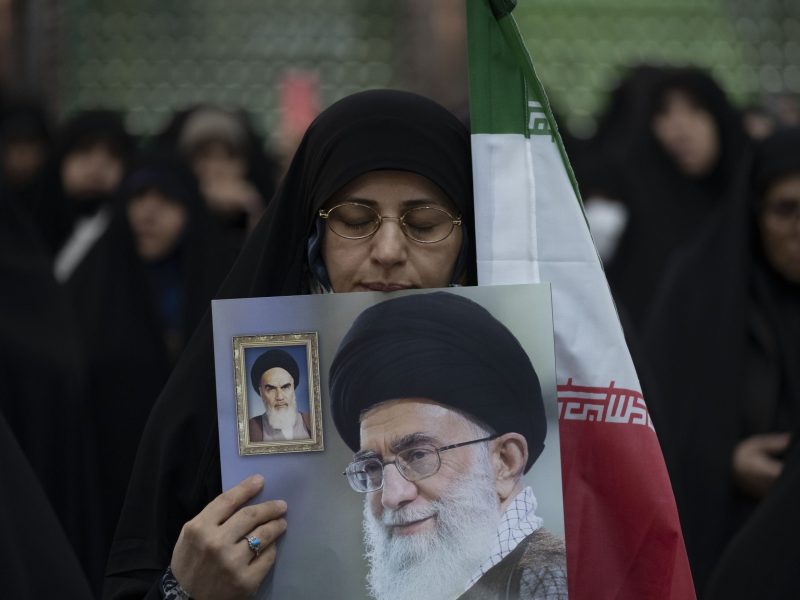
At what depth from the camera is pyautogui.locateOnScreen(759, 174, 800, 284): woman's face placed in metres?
5.32

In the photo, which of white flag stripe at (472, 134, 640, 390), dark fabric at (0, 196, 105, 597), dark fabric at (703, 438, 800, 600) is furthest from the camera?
dark fabric at (0, 196, 105, 597)

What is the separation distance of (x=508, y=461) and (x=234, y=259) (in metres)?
3.54

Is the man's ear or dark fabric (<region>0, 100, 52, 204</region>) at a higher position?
dark fabric (<region>0, 100, 52, 204</region>)

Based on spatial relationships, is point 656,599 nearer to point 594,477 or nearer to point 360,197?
point 594,477

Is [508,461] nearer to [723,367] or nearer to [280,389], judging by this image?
[280,389]

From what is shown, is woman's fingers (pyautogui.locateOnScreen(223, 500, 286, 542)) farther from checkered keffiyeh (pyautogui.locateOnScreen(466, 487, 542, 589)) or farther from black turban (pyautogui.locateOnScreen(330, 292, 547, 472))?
checkered keffiyeh (pyautogui.locateOnScreen(466, 487, 542, 589))

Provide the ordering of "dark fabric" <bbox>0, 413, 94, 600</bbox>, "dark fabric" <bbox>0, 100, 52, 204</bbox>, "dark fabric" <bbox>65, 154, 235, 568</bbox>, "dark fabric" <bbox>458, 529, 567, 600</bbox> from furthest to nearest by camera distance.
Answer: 1. "dark fabric" <bbox>0, 100, 52, 204</bbox>
2. "dark fabric" <bbox>65, 154, 235, 568</bbox>
3. "dark fabric" <bbox>0, 413, 94, 600</bbox>
4. "dark fabric" <bbox>458, 529, 567, 600</bbox>

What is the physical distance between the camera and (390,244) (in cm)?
294

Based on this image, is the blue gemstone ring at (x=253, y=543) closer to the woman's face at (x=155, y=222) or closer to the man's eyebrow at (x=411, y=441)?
the man's eyebrow at (x=411, y=441)

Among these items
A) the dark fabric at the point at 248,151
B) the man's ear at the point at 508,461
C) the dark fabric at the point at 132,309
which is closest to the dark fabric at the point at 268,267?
the man's ear at the point at 508,461

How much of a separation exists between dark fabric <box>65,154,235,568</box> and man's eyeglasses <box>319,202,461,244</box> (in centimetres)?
339

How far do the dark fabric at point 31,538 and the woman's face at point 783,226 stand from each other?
283 centimetres

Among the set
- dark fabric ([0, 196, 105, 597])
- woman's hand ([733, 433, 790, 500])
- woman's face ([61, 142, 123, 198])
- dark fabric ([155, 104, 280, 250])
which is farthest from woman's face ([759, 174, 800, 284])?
woman's face ([61, 142, 123, 198])

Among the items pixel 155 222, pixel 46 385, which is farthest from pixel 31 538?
pixel 155 222
